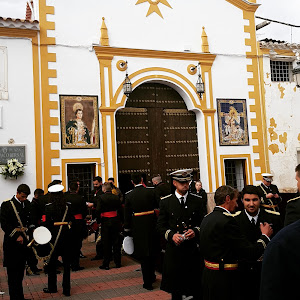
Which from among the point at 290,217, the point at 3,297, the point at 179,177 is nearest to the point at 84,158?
the point at 3,297

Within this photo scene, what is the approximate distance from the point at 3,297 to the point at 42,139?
5.91 metres

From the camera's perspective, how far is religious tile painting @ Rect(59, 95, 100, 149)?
41.5 feet

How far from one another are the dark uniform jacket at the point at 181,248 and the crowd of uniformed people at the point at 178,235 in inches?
0.5

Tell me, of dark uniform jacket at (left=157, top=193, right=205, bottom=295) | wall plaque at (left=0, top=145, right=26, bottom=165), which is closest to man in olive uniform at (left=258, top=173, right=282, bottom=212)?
dark uniform jacket at (left=157, top=193, right=205, bottom=295)

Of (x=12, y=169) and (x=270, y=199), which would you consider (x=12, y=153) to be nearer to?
(x=12, y=169)

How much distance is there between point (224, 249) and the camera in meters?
4.16

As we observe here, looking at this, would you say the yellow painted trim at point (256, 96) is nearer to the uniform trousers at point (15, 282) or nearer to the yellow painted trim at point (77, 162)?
the yellow painted trim at point (77, 162)

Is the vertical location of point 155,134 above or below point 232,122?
below

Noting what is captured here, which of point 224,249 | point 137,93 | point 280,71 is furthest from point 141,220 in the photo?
point 280,71

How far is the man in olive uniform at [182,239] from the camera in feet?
17.5

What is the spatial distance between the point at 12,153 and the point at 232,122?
734 centimetres

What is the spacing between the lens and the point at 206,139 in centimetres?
1413

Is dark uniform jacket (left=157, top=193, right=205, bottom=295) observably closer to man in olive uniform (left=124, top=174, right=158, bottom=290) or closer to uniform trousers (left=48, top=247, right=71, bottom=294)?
man in olive uniform (left=124, top=174, right=158, bottom=290)

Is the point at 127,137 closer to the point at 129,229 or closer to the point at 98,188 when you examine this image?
the point at 98,188
